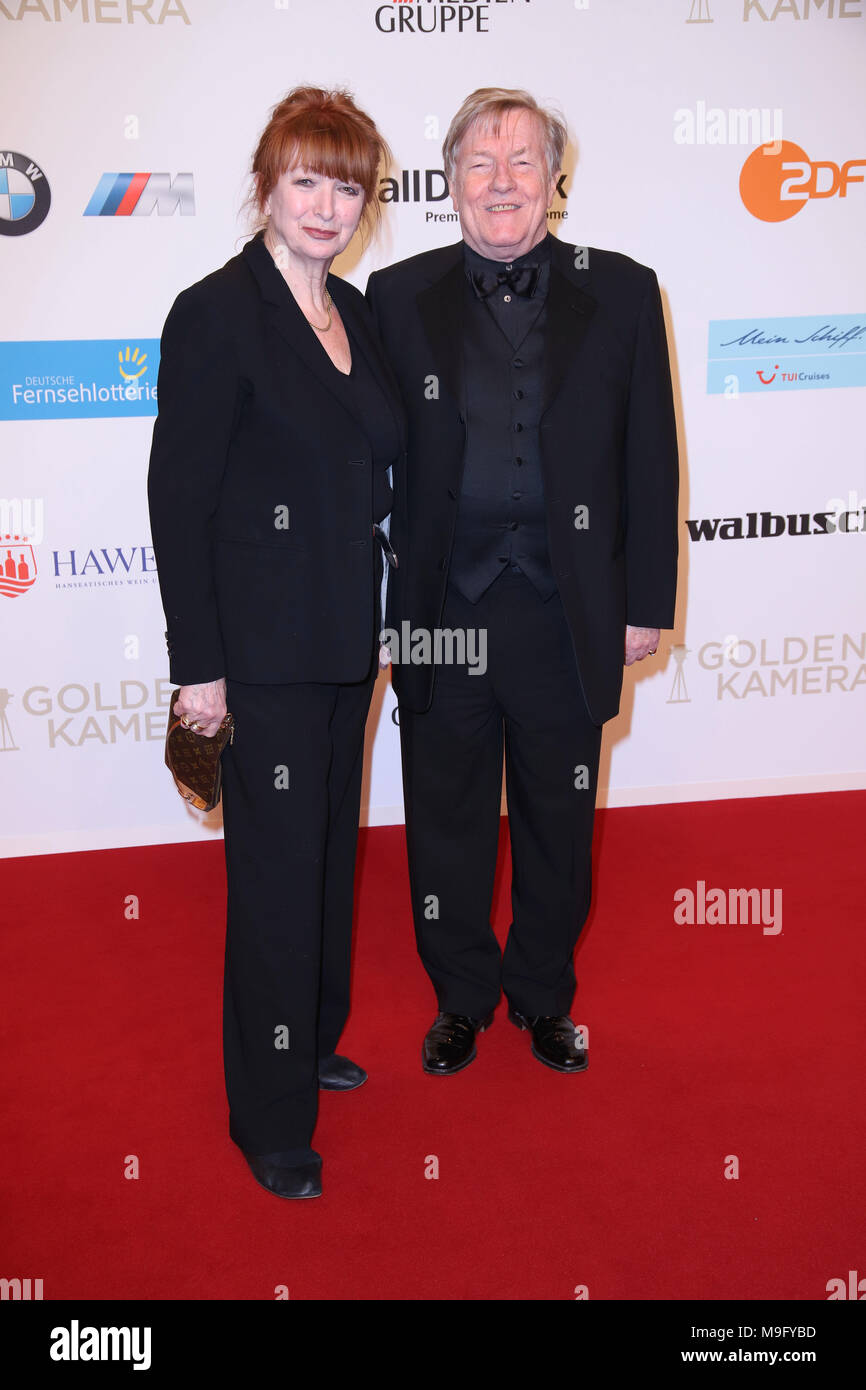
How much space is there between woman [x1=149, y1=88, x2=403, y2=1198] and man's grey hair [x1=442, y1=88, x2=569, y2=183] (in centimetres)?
28

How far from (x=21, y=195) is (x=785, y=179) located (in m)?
2.29

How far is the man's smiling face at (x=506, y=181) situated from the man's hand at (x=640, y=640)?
785 millimetres

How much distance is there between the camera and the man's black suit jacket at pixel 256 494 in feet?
6.01

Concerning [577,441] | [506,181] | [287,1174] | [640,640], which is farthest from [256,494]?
[287,1174]

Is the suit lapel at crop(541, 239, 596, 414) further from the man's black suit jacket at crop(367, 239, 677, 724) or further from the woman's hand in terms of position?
the woman's hand

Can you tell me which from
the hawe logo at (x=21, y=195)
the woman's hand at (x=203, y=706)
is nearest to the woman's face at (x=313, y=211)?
the woman's hand at (x=203, y=706)

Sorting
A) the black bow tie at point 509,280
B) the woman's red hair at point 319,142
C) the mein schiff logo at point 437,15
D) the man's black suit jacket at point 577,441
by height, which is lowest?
the man's black suit jacket at point 577,441

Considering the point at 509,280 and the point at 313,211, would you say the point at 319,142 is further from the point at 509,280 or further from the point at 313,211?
the point at 509,280

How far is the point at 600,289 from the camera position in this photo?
2260 mm

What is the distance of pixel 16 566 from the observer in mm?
3529

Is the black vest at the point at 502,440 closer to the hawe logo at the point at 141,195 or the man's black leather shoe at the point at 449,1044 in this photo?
the man's black leather shoe at the point at 449,1044

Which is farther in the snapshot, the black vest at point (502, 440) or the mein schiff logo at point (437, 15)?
the mein schiff logo at point (437, 15)

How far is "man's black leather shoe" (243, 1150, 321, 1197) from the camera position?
2.11 metres
